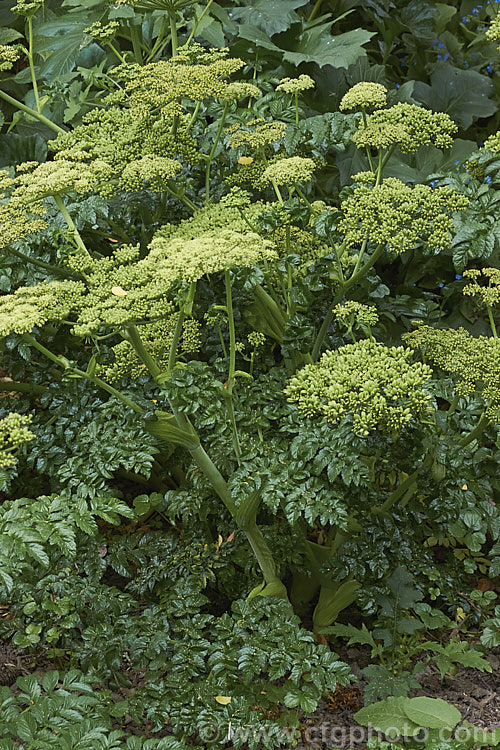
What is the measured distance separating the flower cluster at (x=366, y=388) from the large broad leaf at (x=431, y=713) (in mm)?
776

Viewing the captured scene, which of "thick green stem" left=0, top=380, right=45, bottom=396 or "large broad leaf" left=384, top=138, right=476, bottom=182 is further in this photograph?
"large broad leaf" left=384, top=138, right=476, bottom=182

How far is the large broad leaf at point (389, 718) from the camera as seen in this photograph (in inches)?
73.1

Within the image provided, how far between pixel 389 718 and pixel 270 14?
306cm

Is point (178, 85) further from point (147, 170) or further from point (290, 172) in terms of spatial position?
point (290, 172)

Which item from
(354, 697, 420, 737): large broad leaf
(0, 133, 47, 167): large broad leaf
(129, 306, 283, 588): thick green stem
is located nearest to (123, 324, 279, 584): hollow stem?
(129, 306, 283, 588): thick green stem

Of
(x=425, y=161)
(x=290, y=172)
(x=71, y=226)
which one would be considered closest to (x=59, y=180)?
(x=71, y=226)

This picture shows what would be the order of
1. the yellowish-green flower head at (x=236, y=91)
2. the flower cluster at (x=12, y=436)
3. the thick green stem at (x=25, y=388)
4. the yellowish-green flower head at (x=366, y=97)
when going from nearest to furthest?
the flower cluster at (x=12, y=436) → the yellowish-green flower head at (x=366, y=97) → the yellowish-green flower head at (x=236, y=91) → the thick green stem at (x=25, y=388)

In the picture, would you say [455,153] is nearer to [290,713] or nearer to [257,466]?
[257,466]

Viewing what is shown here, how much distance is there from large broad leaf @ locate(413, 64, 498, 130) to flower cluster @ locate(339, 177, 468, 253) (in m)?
2.03

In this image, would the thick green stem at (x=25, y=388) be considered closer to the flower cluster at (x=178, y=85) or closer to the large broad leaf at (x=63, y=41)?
the flower cluster at (x=178, y=85)

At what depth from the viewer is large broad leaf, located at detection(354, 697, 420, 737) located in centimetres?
186

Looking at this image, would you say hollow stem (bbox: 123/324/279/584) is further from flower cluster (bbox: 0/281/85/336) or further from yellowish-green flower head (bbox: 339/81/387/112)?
yellowish-green flower head (bbox: 339/81/387/112)

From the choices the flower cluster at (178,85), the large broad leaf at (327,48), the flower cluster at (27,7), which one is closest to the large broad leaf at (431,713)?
the flower cluster at (178,85)

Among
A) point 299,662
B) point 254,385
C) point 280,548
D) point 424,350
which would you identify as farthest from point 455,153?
point 299,662
